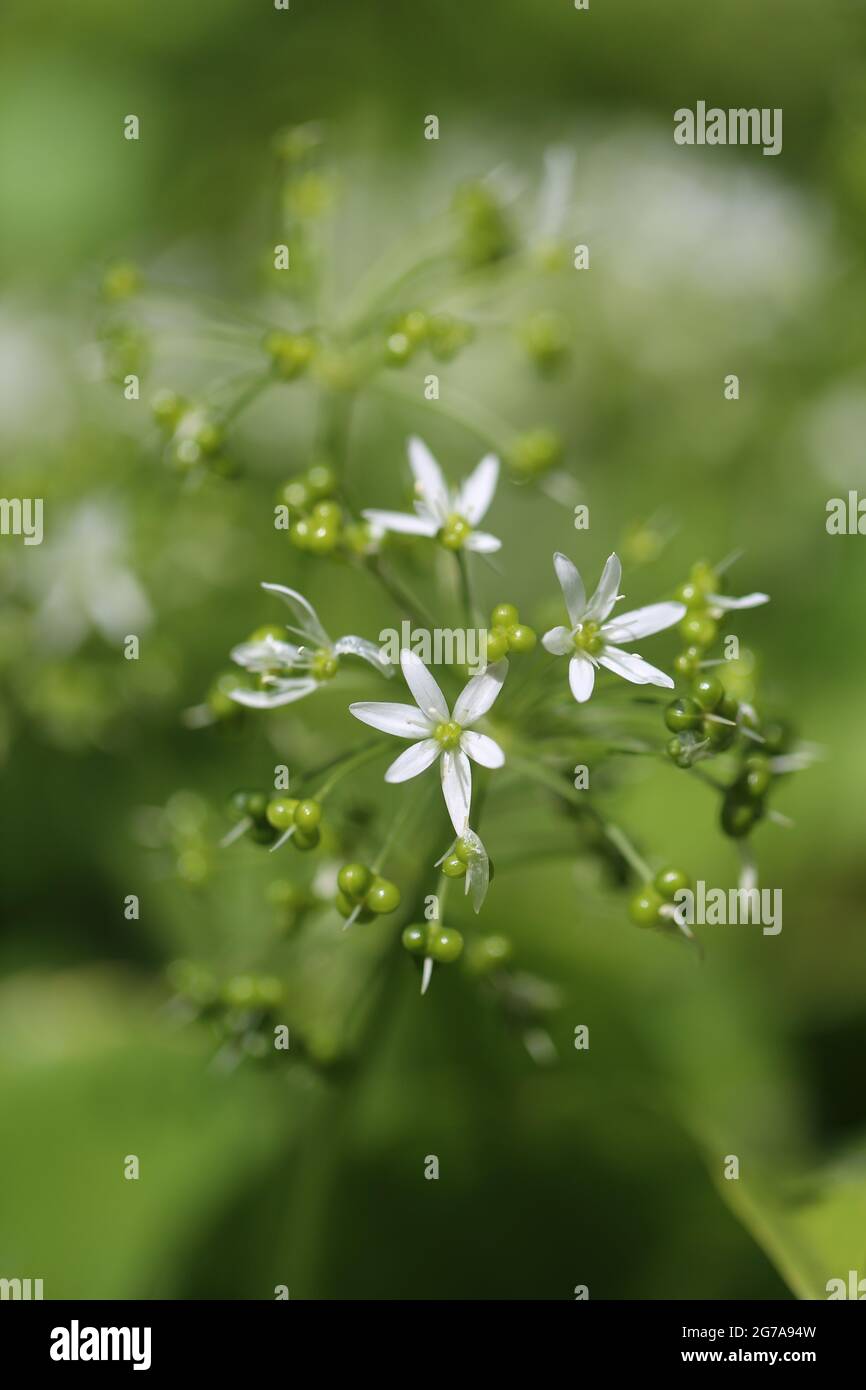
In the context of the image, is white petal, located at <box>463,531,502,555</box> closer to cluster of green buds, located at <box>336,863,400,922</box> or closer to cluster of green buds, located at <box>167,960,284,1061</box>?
cluster of green buds, located at <box>336,863,400,922</box>

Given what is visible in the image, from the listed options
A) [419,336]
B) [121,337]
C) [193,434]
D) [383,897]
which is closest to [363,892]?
[383,897]

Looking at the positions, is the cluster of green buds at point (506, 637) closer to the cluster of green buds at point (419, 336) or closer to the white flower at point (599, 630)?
the white flower at point (599, 630)

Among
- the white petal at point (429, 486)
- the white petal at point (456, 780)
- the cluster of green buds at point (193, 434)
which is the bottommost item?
the white petal at point (456, 780)

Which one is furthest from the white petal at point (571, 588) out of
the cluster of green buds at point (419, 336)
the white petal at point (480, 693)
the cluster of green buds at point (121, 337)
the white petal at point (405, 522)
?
the cluster of green buds at point (121, 337)

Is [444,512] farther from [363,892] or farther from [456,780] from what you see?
[363,892]

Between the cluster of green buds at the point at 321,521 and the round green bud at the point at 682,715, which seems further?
the cluster of green buds at the point at 321,521

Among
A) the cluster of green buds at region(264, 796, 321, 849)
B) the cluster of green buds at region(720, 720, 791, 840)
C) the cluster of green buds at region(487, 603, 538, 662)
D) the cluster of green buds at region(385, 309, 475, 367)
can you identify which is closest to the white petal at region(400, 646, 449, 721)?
the cluster of green buds at region(487, 603, 538, 662)
